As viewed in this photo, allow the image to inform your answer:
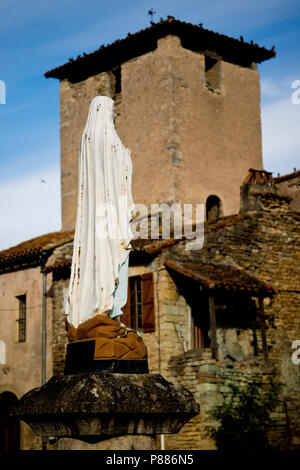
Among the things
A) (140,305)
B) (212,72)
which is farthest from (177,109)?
(140,305)

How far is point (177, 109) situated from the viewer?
78.6ft

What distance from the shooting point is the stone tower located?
23.9 metres

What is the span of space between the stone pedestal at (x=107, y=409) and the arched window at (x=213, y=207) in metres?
19.1

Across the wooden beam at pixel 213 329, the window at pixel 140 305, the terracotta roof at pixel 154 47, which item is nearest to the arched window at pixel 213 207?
the terracotta roof at pixel 154 47

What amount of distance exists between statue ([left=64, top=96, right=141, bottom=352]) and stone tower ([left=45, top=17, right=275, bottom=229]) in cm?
1676

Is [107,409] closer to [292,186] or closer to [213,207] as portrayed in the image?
[213,207]

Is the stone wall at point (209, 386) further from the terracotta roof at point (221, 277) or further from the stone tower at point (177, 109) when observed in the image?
the stone tower at point (177, 109)

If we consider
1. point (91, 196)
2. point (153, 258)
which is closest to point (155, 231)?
point (153, 258)

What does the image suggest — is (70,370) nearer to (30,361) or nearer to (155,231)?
(155,231)

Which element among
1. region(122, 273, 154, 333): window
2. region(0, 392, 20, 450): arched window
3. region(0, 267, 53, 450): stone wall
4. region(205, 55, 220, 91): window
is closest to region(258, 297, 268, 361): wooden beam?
region(122, 273, 154, 333): window

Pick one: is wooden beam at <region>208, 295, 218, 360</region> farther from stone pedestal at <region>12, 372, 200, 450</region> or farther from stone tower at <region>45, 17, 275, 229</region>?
stone pedestal at <region>12, 372, 200, 450</region>

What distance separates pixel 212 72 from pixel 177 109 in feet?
9.18

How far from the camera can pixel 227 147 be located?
25406 millimetres
